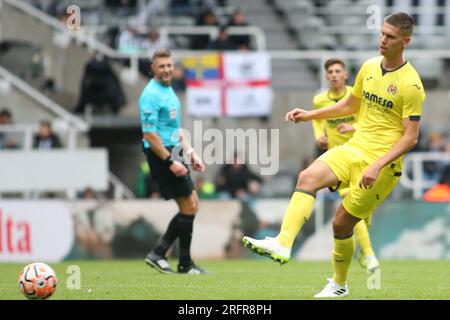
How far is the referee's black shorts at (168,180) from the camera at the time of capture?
45.1 ft

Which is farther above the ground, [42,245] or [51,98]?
[51,98]

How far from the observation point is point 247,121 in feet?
71.6

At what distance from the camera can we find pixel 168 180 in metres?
13.8

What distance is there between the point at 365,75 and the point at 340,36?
14125mm

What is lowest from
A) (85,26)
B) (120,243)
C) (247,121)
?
(120,243)

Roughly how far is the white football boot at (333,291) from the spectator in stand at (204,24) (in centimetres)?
1307

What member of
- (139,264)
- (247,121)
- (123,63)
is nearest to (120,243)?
(139,264)

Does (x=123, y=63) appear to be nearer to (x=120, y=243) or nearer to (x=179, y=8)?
(x=179, y=8)

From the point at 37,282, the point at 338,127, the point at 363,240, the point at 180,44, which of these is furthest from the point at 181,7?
the point at 37,282

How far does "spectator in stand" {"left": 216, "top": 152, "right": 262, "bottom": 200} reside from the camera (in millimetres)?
20438

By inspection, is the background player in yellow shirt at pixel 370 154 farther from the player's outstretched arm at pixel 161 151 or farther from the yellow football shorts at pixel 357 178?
the player's outstretched arm at pixel 161 151

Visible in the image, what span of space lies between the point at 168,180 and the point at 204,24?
9979 millimetres

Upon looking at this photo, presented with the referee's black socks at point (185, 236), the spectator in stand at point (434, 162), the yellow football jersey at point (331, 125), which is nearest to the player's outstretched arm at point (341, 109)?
the yellow football jersey at point (331, 125)

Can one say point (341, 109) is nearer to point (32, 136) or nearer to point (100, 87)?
point (32, 136)
